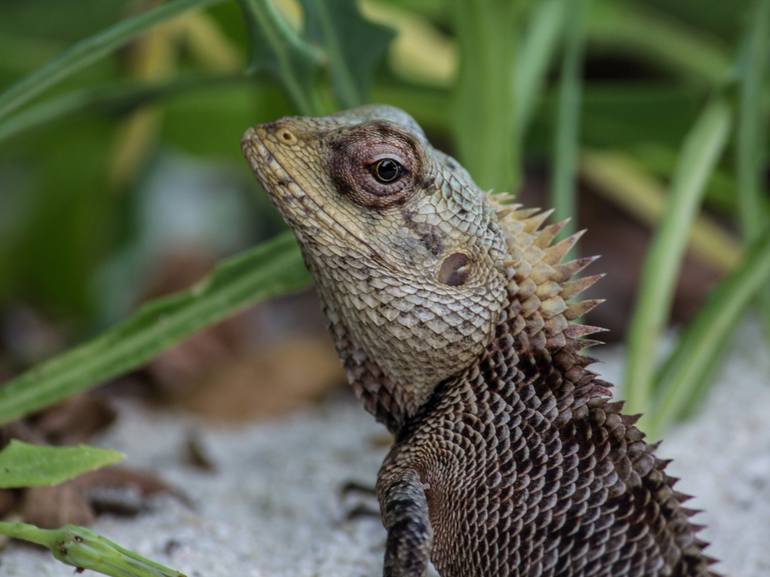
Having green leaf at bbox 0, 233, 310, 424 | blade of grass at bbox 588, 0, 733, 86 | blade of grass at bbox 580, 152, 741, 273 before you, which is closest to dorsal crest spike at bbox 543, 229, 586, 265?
green leaf at bbox 0, 233, 310, 424

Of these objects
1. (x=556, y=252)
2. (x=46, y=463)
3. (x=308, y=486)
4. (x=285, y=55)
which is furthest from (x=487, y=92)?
(x=46, y=463)

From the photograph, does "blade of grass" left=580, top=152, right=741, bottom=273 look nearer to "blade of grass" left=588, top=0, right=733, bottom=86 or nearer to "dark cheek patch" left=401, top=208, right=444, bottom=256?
"blade of grass" left=588, top=0, right=733, bottom=86

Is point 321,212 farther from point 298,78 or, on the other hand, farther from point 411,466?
point 298,78

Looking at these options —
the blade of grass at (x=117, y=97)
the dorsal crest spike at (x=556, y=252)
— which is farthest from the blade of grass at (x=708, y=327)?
the blade of grass at (x=117, y=97)

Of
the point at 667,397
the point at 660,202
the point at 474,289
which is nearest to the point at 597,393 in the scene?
the point at 474,289

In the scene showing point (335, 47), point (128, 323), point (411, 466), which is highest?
point (335, 47)

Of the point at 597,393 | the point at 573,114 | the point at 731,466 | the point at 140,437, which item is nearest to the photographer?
the point at 597,393
